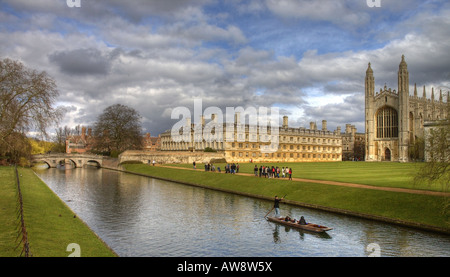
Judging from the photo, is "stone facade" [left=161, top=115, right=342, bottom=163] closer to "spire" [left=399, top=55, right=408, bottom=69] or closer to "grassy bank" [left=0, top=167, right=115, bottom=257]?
"spire" [left=399, top=55, right=408, bottom=69]

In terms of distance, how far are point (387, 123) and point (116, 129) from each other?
64.7 metres

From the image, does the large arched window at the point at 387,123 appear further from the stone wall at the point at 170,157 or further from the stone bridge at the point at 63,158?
the stone bridge at the point at 63,158

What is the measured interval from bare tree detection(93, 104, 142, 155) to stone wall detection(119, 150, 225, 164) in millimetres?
6425

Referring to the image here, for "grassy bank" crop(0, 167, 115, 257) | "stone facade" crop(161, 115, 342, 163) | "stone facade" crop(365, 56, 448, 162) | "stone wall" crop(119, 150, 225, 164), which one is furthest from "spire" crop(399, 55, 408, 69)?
"grassy bank" crop(0, 167, 115, 257)

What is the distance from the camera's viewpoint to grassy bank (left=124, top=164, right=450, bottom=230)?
17422 millimetres

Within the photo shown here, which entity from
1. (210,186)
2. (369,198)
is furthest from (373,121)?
(369,198)

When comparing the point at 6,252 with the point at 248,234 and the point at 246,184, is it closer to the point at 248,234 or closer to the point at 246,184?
A: the point at 248,234

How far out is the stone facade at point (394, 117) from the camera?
77.4m

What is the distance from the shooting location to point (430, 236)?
15.4 metres

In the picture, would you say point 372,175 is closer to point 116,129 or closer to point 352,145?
point 116,129

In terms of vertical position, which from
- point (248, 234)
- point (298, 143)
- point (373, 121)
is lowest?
point (248, 234)


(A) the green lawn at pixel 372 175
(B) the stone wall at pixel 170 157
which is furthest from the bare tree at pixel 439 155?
(B) the stone wall at pixel 170 157

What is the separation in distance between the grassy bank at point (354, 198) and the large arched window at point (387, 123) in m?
62.7
